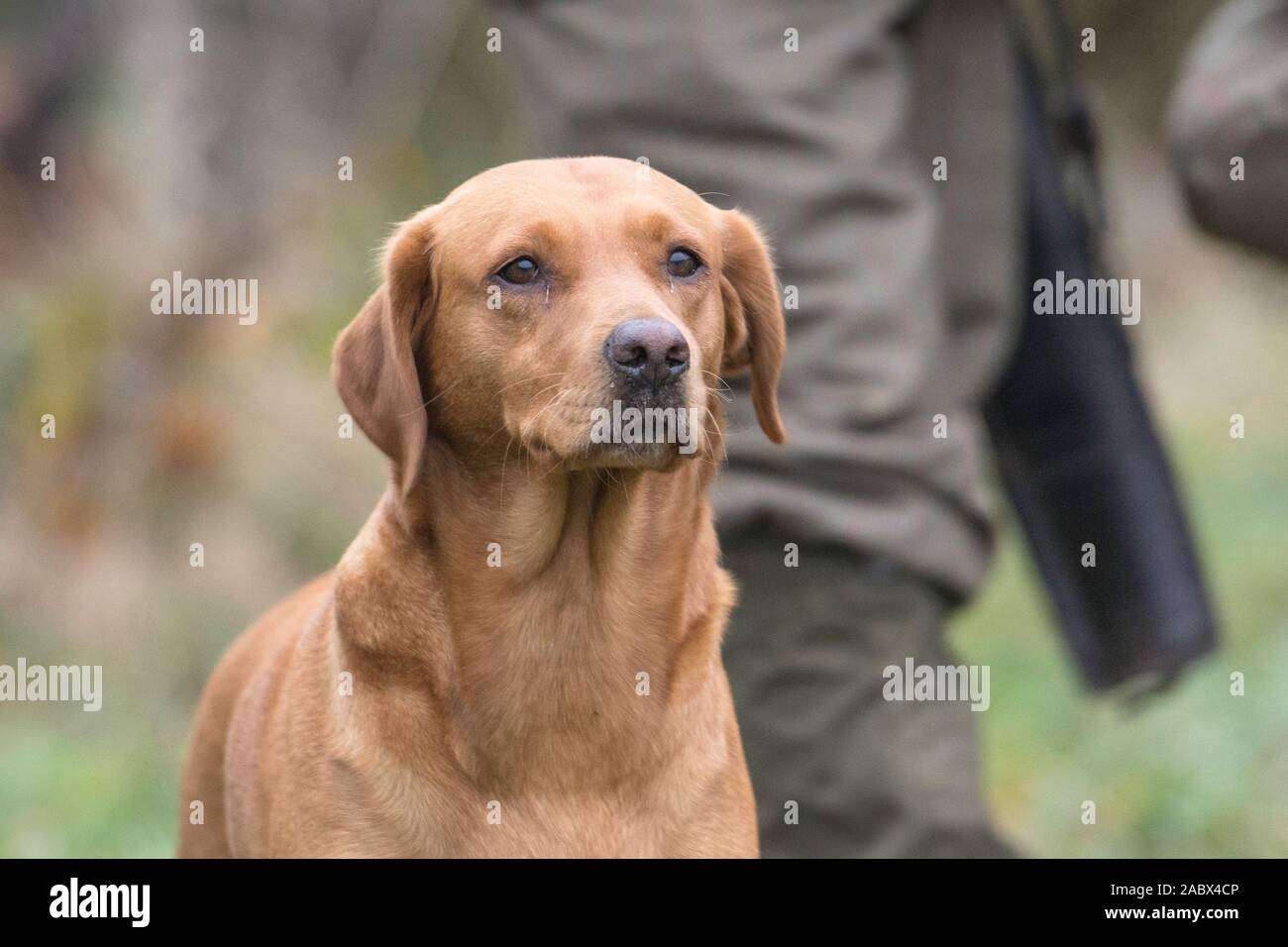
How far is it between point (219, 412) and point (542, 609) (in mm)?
4297

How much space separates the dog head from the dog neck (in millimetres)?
127

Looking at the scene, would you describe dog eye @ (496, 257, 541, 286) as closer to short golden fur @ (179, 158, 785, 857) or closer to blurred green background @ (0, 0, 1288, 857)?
short golden fur @ (179, 158, 785, 857)

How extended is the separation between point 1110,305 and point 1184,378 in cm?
763

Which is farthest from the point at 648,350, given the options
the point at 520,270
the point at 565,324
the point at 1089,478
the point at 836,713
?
the point at 1089,478

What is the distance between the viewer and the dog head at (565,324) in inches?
98.1

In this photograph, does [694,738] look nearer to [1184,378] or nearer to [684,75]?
[684,75]

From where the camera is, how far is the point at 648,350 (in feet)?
8.05

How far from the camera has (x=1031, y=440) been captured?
5.24 m

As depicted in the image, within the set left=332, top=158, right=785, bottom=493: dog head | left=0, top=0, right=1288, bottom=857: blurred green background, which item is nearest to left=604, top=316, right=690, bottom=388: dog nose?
left=332, top=158, right=785, bottom=493: dog head

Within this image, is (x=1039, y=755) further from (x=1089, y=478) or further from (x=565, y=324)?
(x=565, y=324)

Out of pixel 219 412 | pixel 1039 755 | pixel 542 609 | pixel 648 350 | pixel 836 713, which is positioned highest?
pixel 219 412

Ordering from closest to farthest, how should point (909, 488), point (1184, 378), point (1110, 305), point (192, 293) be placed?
point (909, 488) < point (1110, 305) < point (192, 293) < point (1184, 378)

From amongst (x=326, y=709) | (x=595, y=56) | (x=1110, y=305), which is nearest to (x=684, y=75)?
(x=595, y=56)

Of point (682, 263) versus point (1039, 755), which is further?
point (1039, 755)
